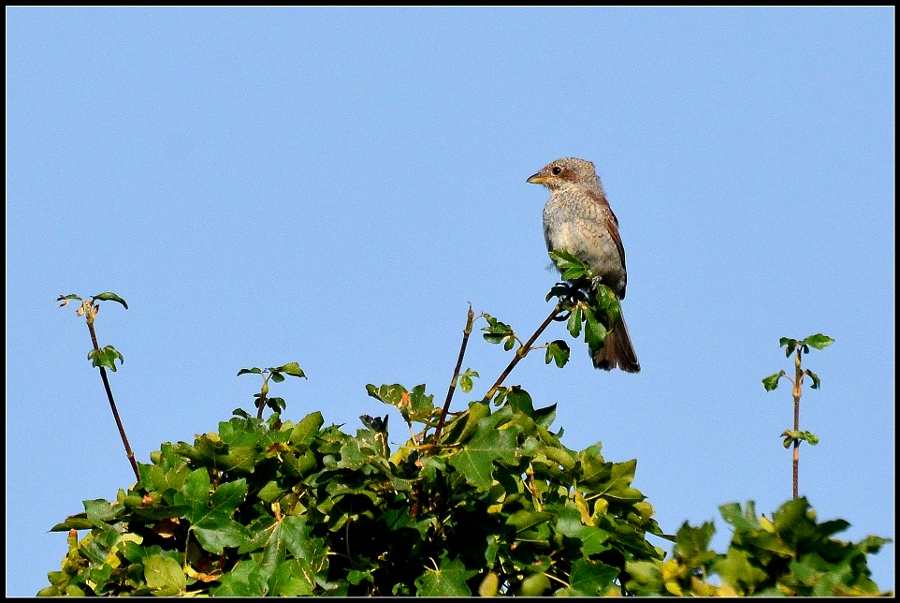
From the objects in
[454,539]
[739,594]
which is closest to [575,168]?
[454,539]

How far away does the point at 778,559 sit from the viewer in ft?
8.14

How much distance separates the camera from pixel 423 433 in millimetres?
3180

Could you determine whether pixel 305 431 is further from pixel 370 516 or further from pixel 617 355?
pixel 617 355

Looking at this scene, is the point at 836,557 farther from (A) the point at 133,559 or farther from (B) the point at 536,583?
(A) the point at 133,559

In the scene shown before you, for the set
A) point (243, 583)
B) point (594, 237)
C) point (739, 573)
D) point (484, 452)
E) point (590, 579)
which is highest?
point (594, 237)

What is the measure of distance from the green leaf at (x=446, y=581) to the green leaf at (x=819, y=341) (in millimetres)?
1397

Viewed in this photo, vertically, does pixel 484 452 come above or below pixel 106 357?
below

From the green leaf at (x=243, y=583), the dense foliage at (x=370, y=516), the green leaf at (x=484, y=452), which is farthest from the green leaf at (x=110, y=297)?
the green leaf at (x=484, y=452)

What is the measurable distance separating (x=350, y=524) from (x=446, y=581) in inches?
13.4

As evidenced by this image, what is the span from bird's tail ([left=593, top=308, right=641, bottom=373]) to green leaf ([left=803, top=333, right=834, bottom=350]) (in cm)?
323

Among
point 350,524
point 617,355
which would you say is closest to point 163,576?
point 350,524

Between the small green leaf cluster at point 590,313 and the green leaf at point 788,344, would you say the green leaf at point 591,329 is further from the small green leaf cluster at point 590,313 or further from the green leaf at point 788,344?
the green leaf at point 788,344

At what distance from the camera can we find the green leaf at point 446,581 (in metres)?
2.82

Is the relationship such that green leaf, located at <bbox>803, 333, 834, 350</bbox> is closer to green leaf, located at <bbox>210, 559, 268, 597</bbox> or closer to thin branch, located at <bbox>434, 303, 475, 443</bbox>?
thin branch, located at <bbox>434, 303, 475, 443</bbox>
